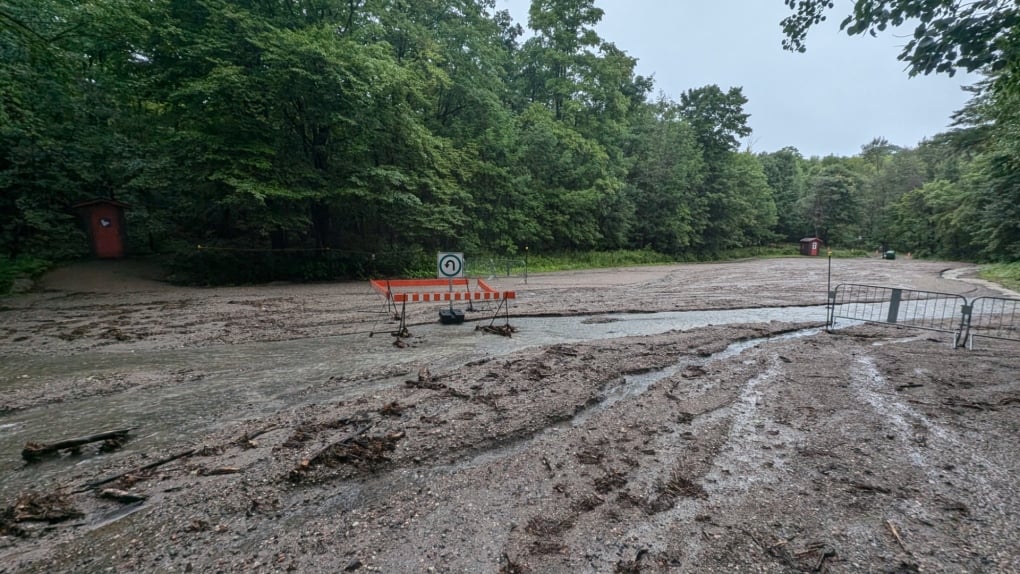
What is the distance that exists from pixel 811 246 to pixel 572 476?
181 ft

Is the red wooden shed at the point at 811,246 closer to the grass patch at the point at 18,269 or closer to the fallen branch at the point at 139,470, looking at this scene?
the fallen branch at the point at 139,470

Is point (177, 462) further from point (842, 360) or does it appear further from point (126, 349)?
point (842, 360)

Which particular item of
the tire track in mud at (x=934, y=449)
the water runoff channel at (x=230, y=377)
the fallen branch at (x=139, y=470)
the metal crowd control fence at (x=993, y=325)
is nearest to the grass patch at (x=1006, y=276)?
the metal crowd control fence at (x=993, y=325)

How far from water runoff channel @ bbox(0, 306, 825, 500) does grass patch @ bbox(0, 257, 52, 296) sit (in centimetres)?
849

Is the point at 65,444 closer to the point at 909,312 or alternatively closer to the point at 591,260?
the point at 909,312

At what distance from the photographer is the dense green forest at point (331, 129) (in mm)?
12391

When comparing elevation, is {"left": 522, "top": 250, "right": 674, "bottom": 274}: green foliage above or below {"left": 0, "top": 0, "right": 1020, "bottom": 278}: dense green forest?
below

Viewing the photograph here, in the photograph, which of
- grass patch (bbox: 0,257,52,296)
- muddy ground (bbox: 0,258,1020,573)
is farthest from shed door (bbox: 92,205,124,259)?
muddy ground (bbox: 0,258,1020,573)

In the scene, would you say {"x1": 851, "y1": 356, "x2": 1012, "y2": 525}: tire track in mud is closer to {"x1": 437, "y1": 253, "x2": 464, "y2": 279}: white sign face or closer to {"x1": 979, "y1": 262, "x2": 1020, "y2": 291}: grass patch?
{"x1": 437, "y1": 253, "x2": 464, "y2": 279}: white sign face

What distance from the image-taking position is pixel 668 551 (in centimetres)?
223

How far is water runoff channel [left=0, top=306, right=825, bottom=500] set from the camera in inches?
143

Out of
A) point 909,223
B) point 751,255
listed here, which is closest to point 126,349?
point 751,255

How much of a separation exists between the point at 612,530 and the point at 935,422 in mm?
4015

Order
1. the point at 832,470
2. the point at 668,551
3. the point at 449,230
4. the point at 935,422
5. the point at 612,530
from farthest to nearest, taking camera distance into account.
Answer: the point at 449,230 < the point at 935,422 < the point at 832,470 < the point at 612,530 < the point at 668,551
